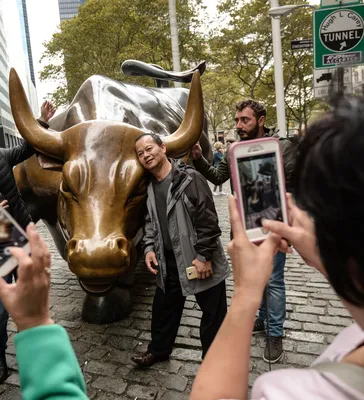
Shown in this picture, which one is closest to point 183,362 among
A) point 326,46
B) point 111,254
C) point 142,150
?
point 111,254

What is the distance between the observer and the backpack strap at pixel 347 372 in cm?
79

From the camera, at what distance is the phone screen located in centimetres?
130

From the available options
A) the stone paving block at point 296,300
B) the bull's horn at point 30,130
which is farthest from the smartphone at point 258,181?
the stone paving block at point 296,300

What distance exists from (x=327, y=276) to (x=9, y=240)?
35.3 inches

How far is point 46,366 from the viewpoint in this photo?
1.01m

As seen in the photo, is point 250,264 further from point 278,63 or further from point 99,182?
point 278,63

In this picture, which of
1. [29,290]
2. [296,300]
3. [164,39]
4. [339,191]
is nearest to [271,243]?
[339,191]

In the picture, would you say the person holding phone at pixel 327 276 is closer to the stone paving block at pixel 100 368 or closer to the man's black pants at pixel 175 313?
the man's black pants at pixel 175 313

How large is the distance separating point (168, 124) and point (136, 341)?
2945mm

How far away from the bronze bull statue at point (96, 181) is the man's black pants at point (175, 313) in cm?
42

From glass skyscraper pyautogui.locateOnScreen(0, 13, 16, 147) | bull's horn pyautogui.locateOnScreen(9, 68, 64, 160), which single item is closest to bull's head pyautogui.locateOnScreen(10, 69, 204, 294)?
bull's horn pyautogui.locateOnScreen(9, 68, 64, 160)

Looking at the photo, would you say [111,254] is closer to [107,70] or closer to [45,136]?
[45,136]

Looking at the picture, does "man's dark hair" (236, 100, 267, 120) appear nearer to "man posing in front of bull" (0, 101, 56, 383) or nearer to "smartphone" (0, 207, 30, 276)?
→ "man posing in front of bull" (0, 101, 56, 383)

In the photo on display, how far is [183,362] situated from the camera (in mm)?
3449
